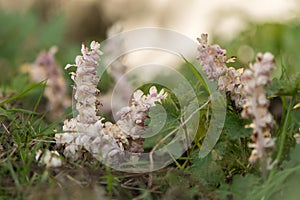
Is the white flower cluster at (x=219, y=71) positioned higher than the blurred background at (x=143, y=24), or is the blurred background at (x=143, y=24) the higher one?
the blurred background at (x=143, y=24)

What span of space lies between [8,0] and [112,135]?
5.55 metres

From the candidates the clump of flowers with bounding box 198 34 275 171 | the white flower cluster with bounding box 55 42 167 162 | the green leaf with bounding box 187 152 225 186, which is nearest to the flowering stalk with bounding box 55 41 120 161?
the white flower cluster with bounding box 55 42 167 162

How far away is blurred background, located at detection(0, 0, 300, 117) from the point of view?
4.66 metres

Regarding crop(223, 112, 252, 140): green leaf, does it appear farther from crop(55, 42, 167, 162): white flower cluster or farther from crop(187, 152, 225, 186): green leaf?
crop(55, 42, 167, 162): white flower cluster

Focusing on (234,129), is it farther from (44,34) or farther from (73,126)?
(44,34)

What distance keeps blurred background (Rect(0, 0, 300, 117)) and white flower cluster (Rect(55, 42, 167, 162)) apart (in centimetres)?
135

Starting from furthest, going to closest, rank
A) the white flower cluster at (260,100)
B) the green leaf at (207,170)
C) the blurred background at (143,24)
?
the blurred background at (143,24), the green leaf at (207,170), the white flower cluster at (260,100)

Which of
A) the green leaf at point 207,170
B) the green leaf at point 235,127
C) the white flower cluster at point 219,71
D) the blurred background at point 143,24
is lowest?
the green leaf at point 207,170

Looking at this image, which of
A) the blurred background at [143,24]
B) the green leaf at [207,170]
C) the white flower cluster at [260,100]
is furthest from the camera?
the blurred background at [143,24]

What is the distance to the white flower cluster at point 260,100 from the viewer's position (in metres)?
1.64

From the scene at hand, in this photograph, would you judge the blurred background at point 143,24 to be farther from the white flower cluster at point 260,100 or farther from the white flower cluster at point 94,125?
the white flower cluster at point 260,100

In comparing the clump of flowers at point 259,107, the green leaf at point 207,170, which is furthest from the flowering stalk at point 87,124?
the clump of flowers at point 259,107

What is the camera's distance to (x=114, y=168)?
73.4 inches

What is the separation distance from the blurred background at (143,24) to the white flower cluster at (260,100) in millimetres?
1773
